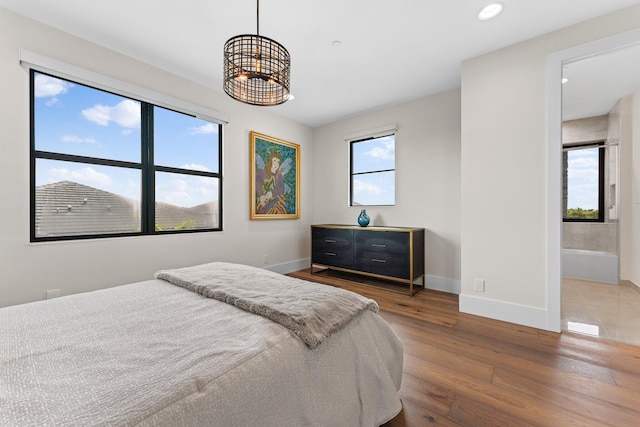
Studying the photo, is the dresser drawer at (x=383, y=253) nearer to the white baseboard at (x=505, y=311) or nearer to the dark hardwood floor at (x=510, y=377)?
the white baseboard at (x=505, y=311)

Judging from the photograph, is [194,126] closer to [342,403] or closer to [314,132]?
[314,132]

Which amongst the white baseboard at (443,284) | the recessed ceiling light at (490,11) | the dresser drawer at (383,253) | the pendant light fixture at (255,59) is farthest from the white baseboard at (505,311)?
the pendant light fixture at (255,59)

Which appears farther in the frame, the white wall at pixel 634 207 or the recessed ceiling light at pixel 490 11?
the white wall at pixel 634 207

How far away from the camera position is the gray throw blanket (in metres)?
1.04

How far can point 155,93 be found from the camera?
9.14ft

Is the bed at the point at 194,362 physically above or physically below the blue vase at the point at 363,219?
below

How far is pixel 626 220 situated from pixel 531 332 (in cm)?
161

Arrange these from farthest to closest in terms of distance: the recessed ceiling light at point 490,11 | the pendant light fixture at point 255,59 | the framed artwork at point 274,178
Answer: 1. the framed artwork at point 274,178
2. the recessed ceiling light at point 490,11
3. the pendant light fixture at point 255,59

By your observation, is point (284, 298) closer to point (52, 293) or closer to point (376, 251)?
point (52, 293)

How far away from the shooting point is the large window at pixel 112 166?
225 centimetres

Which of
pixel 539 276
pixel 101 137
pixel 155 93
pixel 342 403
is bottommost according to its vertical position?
pixel 342 403

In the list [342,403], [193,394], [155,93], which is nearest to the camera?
[193,394]

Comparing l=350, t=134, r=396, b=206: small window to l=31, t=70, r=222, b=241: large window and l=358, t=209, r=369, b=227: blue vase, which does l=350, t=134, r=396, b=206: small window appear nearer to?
l=358, t=209, r=369, b=227: blue vase

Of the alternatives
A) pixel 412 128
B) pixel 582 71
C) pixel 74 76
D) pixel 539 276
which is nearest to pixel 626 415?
pixel 539 276
